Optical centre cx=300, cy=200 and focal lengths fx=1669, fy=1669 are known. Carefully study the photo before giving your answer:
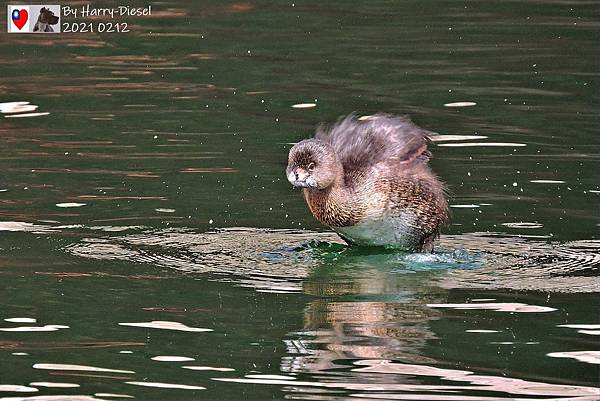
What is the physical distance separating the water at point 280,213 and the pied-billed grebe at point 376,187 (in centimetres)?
21

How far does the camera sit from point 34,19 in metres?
21.3

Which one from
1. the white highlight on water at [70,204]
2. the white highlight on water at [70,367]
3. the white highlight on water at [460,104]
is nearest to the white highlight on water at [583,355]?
the white highlight on water at [70,367]

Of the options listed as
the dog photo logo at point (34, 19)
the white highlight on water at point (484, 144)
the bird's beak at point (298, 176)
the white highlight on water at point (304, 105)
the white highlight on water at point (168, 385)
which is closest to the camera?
the white highlight on water at point (168, 385)

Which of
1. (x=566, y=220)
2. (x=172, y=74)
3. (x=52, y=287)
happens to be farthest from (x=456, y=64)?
(x=52, y=287)

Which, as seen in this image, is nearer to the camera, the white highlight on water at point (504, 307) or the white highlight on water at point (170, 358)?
the white highlight on water at point (170, 358)

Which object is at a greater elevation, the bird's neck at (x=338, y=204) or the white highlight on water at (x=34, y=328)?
the bird's neck at (x=338, y=204)

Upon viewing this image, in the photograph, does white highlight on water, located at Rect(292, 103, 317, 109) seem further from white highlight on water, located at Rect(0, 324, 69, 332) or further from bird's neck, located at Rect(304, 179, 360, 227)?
white highlight on water, located at Rect(0, 324, 69, 332)

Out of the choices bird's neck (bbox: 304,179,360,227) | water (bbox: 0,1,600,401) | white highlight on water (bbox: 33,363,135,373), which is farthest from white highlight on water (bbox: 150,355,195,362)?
bird's neck (bbox: 304,179,360,227)

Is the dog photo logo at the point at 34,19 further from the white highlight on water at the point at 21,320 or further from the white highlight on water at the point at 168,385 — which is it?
the white highlight on water at the point at 168,385

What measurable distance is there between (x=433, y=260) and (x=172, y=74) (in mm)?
7680

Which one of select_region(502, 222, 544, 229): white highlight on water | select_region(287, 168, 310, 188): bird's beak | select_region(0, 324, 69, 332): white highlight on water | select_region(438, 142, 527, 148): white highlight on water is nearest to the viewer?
select_region(0, 324, 69, 332): white highlight on water

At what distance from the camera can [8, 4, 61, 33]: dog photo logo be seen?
20.8 meters

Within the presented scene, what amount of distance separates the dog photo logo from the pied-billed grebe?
10.0 meters

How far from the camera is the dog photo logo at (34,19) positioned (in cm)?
2075
